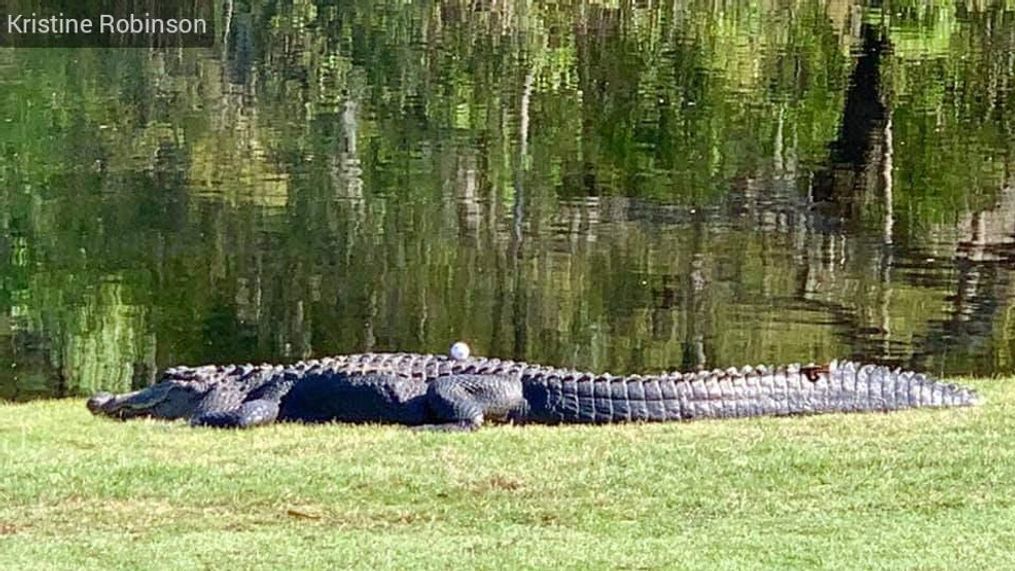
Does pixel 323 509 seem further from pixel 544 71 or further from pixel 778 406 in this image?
pixel 544 71

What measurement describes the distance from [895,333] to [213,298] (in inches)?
183

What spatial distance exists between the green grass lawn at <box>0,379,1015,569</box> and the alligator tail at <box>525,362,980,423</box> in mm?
215

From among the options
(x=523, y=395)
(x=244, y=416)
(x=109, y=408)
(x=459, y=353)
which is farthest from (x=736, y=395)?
(x=109, y=408)

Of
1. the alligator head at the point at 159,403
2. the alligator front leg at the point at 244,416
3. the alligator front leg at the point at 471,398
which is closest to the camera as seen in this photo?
the alligator front leg at the point at 471,398

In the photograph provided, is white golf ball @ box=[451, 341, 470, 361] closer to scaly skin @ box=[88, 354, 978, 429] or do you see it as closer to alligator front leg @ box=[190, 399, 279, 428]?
scaly skin @ box=[88, 354, 978, 429]

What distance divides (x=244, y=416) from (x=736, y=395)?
2128mm

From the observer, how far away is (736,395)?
7629 mm

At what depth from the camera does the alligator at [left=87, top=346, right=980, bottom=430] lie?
25.0 feet

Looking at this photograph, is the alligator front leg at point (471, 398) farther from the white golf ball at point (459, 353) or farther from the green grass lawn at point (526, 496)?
the white golf ball at point (459, 353)

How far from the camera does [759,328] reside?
11.8m

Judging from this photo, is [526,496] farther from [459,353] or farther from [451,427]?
[459,353]

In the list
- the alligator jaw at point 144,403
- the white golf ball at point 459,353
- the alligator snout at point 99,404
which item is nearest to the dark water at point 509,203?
the alligator snout at point 99,404

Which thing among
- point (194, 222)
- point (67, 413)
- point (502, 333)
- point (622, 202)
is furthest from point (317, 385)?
point (622, 202)

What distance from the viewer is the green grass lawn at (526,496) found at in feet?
17.0
